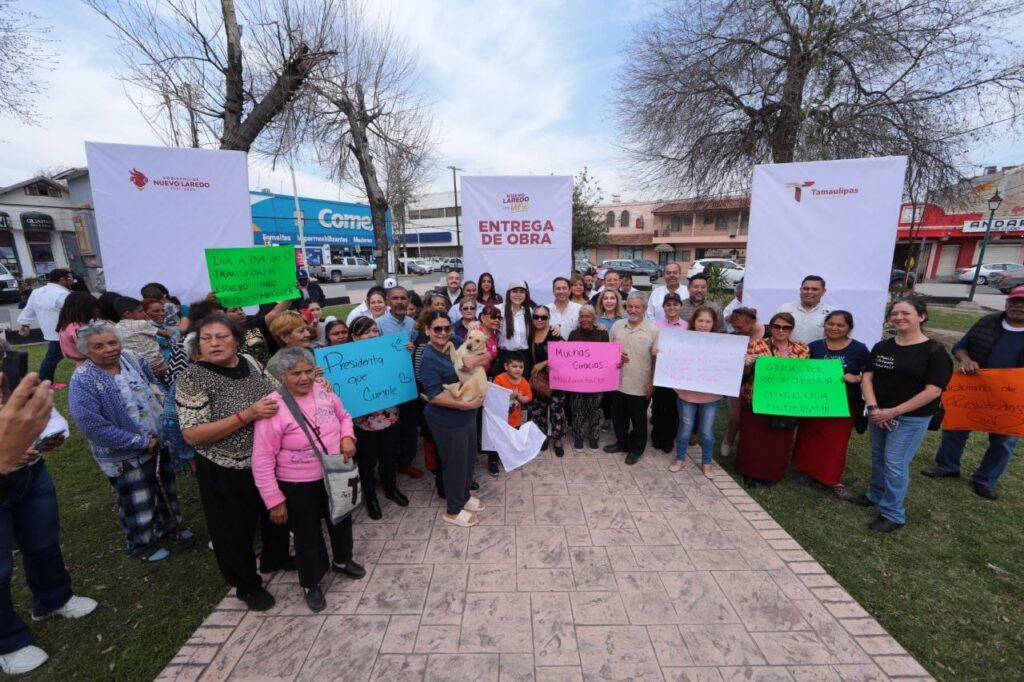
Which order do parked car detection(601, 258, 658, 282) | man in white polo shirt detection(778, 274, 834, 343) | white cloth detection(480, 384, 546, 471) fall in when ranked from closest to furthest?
1. white cloth detection(480, 384, 546, 471)
2. man in white polo shirt detection(778, 274, 834, 343)
3. parked car detection(601, 258, 658, 282)

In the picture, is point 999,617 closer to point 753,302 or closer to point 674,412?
point 674,412

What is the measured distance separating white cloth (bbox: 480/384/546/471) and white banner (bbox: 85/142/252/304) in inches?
142

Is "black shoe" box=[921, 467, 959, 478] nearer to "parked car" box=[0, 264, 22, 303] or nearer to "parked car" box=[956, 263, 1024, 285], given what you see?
"parked car" box=[956, 263, 1024, 285]

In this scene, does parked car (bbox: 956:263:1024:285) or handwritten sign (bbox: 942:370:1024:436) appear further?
parked car (bbox: 956:263:1024:285)

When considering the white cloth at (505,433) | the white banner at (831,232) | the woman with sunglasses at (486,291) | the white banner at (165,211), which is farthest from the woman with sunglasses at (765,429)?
the white banner at (165,211)

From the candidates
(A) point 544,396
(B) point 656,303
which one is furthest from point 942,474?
(A) point 544,396

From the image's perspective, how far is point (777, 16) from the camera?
31.7ft

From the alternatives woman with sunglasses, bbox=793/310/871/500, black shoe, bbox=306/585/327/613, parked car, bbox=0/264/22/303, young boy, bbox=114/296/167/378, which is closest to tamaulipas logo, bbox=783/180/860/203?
woman with sunglasses, bbox=793/310/871/500

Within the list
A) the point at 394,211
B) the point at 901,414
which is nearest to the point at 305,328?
the point at 901,414

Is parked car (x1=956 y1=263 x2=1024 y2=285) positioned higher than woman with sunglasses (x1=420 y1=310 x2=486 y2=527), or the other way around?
parked car (x1=956 y1=263 x2=1024 y2=285)

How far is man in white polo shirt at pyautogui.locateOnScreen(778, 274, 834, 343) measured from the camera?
4.41 m

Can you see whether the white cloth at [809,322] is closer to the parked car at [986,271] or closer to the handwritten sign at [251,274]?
the handwritten sign at [251,274]

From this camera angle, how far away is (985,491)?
13.8ft

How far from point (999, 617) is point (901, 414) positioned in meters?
1.42
